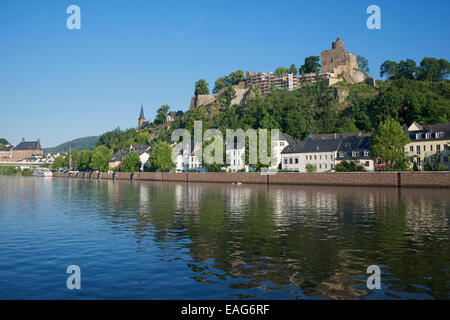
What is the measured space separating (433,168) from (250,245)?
196 ft

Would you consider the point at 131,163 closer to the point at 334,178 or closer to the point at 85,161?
the point at 85,161

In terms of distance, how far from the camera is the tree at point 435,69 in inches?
6304

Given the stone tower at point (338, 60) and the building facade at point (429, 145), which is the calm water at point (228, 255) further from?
the stone tower at point (338, 60)

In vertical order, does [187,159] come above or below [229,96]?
below

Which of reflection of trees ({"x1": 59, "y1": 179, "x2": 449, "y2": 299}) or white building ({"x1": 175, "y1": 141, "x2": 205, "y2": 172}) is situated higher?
white building ({"x1": 175, "y1": 141, "x2": 205, "y2": 172})

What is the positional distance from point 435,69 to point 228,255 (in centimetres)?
17263

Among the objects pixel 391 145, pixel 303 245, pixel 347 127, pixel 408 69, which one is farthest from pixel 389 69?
pixel 303 245

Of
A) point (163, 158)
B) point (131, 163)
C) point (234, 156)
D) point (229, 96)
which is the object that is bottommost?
point (131, 163)

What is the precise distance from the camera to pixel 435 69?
16062 centimetres

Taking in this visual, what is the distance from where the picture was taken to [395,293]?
40.5ft

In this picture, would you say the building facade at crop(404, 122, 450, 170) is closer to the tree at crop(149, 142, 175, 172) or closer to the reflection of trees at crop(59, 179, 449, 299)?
the reflection of trees at crop(59, 179, 449, 299)

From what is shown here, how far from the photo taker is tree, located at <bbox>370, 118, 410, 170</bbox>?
2954 inches

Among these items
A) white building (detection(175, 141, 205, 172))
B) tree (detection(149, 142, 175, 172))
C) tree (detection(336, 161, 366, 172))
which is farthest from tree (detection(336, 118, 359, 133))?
tree (detection(149, 142, 175, 172))

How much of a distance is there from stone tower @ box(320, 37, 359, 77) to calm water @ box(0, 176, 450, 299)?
521 feet
